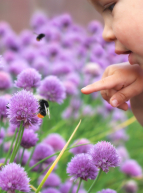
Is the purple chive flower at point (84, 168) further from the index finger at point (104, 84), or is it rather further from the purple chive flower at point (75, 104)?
the purple chive flower at point (75, 104)

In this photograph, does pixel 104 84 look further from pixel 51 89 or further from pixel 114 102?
pixel 51 89

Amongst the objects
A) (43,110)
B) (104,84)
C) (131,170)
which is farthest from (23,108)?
(131,170)

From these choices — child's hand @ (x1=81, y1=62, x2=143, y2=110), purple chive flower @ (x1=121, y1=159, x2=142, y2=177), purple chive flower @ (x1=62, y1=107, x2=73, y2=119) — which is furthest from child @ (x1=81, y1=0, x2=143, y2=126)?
purple chive flower @ (x1=62, y1=107, x2=73, y2=119)

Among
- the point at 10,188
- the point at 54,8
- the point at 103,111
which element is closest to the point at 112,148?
the point at 10,188

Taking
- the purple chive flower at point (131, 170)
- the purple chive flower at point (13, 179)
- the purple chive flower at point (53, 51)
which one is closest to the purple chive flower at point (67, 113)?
the purple chive flower at point (53, 51)

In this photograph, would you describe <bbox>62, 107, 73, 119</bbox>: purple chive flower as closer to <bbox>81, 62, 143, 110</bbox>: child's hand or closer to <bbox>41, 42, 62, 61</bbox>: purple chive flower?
<bbox>41, 42, 62, 61</bbox>: purple chive flower
